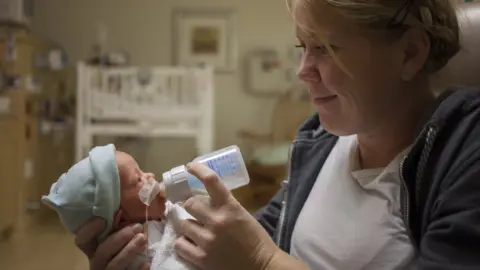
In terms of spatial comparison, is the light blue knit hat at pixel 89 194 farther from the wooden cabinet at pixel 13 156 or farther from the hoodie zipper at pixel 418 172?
the wooden cabinet at pixel 13 156

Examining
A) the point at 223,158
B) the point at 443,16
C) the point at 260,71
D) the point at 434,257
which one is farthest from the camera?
the point at 260,71

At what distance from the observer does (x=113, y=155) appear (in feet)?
3.03

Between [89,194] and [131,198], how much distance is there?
7 cm

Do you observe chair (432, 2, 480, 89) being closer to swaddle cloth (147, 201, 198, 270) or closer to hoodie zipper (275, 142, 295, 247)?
hoodie zipper (275, 142, 295, 247)

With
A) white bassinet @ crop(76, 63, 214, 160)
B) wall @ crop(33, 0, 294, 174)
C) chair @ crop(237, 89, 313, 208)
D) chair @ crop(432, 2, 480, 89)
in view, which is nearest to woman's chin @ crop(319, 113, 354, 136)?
chair @ crop(432, 2, 480, 89)

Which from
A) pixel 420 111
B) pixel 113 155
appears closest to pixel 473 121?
pixel 420 111

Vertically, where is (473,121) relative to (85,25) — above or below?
below

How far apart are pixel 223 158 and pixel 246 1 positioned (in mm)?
4029

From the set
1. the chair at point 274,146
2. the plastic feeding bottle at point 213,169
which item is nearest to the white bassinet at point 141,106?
the chair at point 274,146

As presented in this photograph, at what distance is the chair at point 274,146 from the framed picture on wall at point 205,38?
562 mm

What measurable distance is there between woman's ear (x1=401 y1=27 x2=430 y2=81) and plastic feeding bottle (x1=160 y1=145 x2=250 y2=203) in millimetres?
272

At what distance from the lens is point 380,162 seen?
0.83 metres

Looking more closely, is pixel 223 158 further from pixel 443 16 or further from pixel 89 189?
pixel 443 16

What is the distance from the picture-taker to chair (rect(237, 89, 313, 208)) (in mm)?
4172
